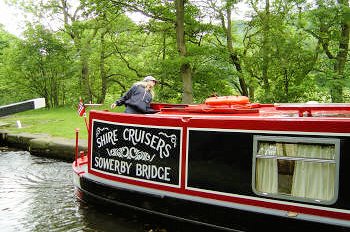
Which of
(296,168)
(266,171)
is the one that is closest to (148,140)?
(266,171)

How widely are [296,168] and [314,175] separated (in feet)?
0.67

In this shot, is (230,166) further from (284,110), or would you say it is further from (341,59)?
(341,59)

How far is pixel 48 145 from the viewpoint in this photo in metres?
11.0

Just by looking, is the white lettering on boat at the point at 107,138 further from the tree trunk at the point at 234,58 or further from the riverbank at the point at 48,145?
the tree trunk at the point at 234,58

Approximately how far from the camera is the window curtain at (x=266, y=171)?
14.3 feet

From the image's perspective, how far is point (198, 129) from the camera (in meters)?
5.07

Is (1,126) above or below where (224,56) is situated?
below

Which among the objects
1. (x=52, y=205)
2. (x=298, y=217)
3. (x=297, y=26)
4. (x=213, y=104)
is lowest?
(x=52, y=205)

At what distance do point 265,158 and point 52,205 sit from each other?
432 centimetres

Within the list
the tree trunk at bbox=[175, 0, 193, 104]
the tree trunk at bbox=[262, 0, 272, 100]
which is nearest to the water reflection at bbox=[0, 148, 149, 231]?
the tree trunk at bbox=[175, 0, 193, 104]

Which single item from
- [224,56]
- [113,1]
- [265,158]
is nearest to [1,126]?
[113,1]

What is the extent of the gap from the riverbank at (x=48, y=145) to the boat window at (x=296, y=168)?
643 centimetres

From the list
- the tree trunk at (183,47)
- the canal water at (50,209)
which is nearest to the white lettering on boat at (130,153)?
the canal water at (50,209)

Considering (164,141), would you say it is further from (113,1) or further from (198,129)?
(113,1)
